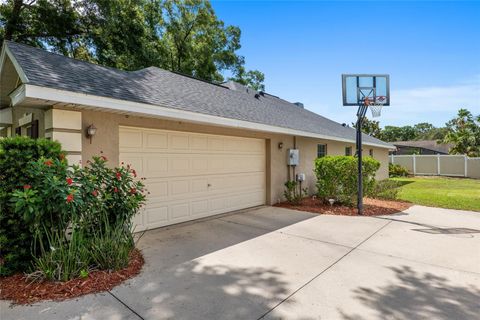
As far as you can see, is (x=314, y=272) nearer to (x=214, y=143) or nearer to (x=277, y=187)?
(x=214, y=143)

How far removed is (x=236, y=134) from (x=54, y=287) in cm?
577

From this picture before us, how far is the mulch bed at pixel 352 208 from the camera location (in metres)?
8.20

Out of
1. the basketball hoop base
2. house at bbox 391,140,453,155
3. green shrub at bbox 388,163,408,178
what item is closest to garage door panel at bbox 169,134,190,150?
the basketball hoop base

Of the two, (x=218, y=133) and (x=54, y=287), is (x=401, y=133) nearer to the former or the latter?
(x=218, y=133)

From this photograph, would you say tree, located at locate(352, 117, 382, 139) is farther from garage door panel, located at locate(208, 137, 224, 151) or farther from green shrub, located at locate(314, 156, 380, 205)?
garage door panel, located at locate(208, 137, 224, 151)

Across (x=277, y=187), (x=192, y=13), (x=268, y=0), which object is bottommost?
(x=277, y=187)

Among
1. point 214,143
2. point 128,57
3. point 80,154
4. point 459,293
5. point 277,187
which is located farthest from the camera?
point 128,57

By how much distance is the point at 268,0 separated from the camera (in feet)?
29.1

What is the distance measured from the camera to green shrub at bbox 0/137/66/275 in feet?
11.1

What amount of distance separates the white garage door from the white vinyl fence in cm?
2183

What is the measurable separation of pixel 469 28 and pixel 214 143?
903cm

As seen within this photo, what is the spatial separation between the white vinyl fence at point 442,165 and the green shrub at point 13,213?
28115mm

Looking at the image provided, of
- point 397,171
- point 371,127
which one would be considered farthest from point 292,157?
point 371,127

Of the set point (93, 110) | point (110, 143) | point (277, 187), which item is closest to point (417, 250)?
point (277, 187)
